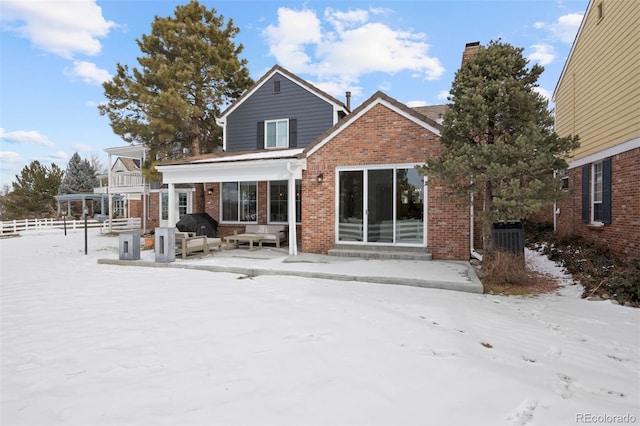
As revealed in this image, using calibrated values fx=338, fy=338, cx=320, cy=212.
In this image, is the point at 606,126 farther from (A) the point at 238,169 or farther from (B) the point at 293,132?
(A) the point at 238,169

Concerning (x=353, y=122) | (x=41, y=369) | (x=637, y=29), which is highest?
(x=637, y=29)

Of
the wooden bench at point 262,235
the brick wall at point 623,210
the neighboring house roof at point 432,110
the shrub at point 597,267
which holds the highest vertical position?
the neighboring house roof at point 432,110

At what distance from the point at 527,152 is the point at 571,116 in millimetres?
7918

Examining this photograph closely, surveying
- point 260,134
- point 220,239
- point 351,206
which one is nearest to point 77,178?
point 260,134

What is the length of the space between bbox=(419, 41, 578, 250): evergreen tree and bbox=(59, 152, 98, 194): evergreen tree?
40459mm

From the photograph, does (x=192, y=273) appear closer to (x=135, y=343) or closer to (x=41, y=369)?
(x=135, y=343)

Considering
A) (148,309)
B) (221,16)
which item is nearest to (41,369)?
(148,309)

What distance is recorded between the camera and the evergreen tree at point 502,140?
6.64 metres

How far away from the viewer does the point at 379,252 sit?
943 cm

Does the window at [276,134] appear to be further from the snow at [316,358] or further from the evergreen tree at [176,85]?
the snow at [316,358]

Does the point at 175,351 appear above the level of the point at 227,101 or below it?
below

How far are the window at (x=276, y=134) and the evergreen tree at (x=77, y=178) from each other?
103 feet

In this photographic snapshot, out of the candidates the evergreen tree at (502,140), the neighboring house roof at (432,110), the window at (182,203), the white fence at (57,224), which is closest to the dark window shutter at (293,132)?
the neighboring house roof at (432,110)

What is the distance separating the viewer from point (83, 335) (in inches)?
167
